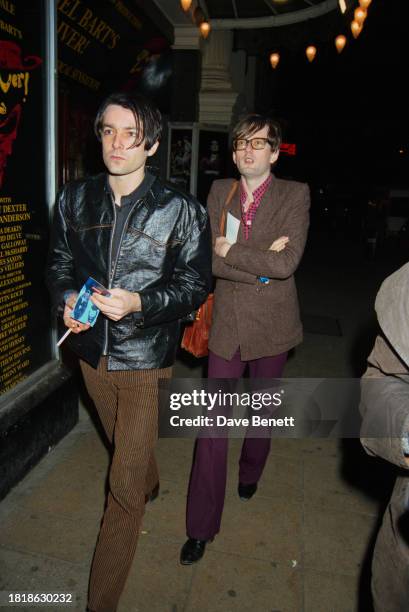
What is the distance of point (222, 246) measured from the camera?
2553 millimetres

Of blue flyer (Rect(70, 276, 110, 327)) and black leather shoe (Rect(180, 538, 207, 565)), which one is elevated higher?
blue flyer (Rect(70, 276, 110, 327))

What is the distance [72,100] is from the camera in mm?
5309

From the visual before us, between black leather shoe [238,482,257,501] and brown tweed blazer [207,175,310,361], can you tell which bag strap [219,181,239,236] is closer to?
brown tweed blazer [207,175,310,361]

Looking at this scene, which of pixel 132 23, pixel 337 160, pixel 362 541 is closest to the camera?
pixel 362 541

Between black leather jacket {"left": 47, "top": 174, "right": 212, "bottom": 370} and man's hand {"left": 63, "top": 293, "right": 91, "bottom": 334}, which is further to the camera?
black leather jacket {"left": 47, "top": 174, "right": 212, "bottom": 370}

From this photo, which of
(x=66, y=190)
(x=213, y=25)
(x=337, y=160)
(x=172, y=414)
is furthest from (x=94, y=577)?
(x=337, y=160)

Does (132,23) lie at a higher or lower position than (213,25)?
lower

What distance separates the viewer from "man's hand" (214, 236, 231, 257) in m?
2.53

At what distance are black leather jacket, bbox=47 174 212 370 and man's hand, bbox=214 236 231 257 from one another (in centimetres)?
30

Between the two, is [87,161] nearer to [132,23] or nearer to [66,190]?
[132,23]

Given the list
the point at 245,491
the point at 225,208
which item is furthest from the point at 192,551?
the point at 225,208

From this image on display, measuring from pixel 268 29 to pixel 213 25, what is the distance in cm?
103

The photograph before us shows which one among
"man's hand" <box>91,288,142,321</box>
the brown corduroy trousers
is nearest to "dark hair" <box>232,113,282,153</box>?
"man's hand" <box>91,288,142,321</box>

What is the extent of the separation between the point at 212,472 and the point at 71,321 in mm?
1158
